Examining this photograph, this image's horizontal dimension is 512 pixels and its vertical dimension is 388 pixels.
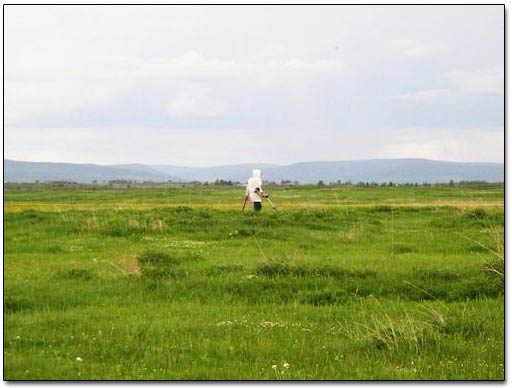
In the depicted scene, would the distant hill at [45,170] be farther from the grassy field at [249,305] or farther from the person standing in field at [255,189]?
the person standing in field at [255,189]

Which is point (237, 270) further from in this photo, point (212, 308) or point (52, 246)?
point (52, 246)

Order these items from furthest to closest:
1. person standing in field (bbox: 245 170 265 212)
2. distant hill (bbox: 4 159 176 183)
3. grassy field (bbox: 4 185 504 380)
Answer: person standing in field (bbox: 245 170 265 212) → distant hill (bbox: 4 159 176 183) → grassy field (bbox: 4 185 504 380)

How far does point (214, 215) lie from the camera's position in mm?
22922

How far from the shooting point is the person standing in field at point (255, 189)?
2262cm

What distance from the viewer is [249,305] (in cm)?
1061

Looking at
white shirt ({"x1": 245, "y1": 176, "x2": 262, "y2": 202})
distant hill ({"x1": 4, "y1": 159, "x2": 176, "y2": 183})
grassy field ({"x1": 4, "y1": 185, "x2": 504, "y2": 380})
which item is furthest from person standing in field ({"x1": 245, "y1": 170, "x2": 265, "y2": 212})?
distant hill ({"x1": 4, "y1": 159, "x2": 176, "y2": 183})

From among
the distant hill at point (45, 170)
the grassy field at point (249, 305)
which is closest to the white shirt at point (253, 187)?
the grassy field at point (249, 305)

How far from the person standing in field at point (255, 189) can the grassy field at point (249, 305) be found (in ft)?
11.3

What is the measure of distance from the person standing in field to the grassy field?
3444 millimetres

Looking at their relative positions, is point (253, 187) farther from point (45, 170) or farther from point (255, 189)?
point (45, 170)

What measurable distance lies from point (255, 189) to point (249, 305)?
41.2 feet

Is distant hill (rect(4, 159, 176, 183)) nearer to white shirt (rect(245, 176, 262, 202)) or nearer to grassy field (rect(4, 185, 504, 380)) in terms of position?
grassy field (rect(4, 185, 504, 380))

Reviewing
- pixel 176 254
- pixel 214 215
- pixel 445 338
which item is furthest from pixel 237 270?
pixel 214 215

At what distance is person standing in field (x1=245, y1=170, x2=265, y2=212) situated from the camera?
2262 cm
